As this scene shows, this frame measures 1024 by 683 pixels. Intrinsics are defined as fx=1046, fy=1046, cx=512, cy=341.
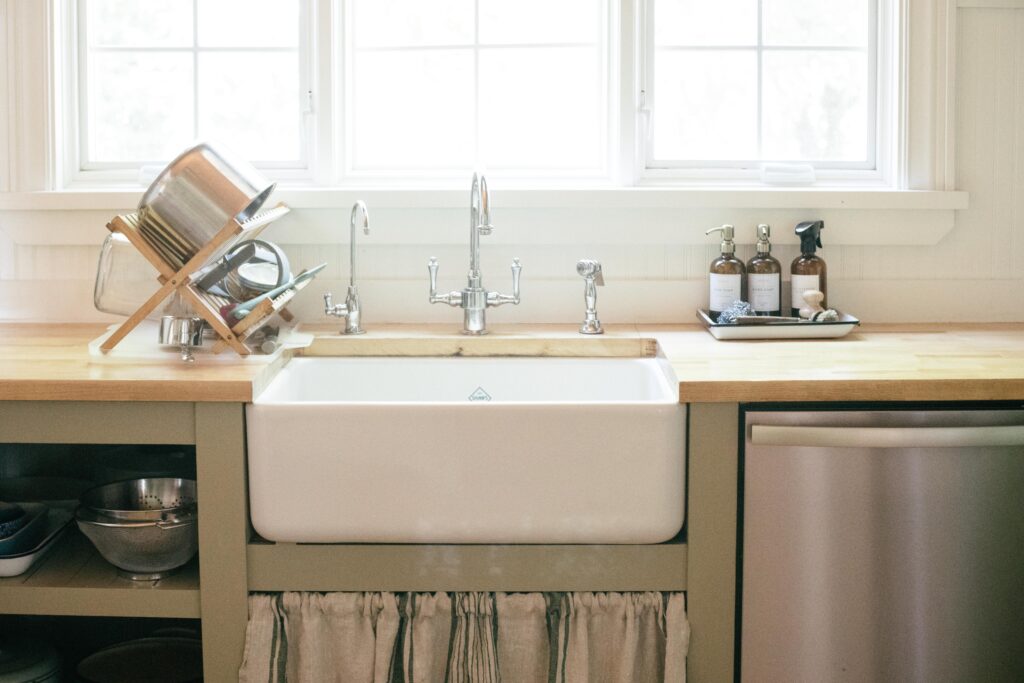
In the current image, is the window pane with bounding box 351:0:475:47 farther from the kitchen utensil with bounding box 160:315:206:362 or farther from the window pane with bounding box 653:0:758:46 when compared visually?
the kitchen utensil with bounding box 160:315:206:362

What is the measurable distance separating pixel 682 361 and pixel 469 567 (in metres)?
0.57

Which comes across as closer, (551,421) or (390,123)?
(551,421)

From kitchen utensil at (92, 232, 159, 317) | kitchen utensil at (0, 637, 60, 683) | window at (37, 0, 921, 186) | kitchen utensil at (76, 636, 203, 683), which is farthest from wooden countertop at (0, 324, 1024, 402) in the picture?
kitchen utensil at (76, 636, 203, 683)

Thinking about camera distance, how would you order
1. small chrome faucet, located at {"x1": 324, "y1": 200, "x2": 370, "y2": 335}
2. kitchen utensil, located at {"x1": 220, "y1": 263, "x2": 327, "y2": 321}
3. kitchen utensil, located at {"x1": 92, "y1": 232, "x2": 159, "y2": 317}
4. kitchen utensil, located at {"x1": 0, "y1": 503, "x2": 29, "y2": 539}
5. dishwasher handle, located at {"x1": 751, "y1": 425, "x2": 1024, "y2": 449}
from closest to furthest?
dishwasher handle, located at {"x1": 751, "y1": 425, "x2": 1024, "y2": 449} < kitchen utensil, located at {"x1": 0, "y1": 503, "x2": 29, "y2": 539} < kitchen utensil, located at {"x1": 220, "y1": 263, "x2": 327, "y2": 321} < kitchen utensil, located at {"x1": 92, "y1": 232, "x2": 159, "y2": 317} < small chrome faucet, located at {"x1": 324, "y1": 200, "x2": 370, "y2": 335}

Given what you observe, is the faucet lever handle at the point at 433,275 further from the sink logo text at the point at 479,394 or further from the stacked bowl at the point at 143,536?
the stacked bowl at the point at 143,536

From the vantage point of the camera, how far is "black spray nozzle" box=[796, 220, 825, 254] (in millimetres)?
2416

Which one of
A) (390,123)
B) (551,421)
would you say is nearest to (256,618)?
(551,421)

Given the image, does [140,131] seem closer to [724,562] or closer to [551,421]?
[551,421]

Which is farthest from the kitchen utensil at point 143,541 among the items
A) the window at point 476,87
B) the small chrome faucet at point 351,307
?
the window at point 476,87

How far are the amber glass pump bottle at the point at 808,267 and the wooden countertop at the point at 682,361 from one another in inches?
6.2

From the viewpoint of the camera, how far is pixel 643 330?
2.43 meters

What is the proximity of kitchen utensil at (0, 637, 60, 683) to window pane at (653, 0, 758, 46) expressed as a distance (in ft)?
6.46

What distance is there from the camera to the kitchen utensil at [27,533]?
6.61 feet

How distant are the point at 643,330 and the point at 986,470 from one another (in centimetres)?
83
